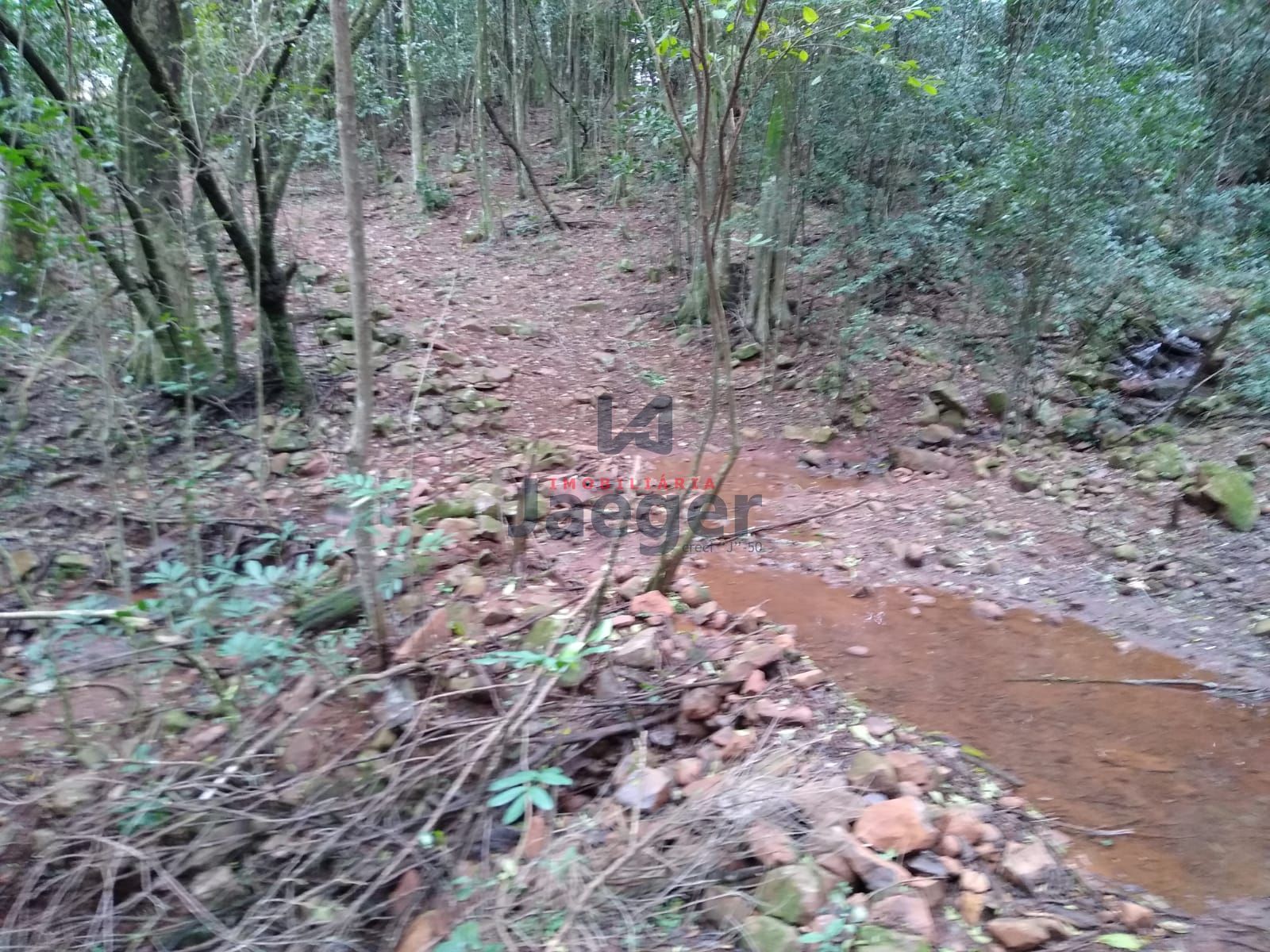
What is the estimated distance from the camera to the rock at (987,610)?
412cm

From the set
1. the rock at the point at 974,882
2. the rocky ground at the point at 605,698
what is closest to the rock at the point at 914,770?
the rocky ground at the point at 605,698

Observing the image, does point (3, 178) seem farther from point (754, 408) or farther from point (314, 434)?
point (754, 408)

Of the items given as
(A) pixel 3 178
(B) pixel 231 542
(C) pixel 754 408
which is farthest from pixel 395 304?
(A) pixel 3 178

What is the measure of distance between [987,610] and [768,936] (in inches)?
108

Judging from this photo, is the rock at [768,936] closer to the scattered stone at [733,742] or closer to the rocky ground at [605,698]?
the rocky ground at [605,698]

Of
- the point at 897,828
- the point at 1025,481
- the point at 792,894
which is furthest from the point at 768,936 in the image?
the point at 1025,481

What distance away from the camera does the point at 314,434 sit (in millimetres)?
6020

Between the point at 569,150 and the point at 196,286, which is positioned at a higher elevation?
the point at 569,150

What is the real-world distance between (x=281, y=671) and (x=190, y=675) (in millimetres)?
895

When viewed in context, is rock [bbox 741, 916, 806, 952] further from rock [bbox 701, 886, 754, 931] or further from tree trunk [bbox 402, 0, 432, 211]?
tree trunk [bbox 402, 0, 432, 211]

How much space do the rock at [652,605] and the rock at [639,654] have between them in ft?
1.19

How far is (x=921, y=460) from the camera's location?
6.16 metres

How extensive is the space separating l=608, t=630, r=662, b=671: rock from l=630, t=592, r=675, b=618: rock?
1.19ft

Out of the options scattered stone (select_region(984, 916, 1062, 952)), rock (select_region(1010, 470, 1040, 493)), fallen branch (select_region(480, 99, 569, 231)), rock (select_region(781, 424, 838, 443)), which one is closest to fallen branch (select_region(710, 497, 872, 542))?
rock (select_region(1010, 470, 1040, 493))
